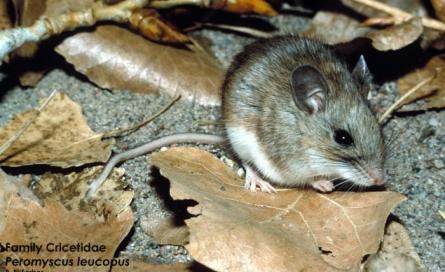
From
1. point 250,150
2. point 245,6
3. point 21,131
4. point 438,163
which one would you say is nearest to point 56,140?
point 21,131

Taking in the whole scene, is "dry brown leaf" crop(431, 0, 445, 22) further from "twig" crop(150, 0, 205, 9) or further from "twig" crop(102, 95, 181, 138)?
"twig" crop(102, 95, 181, 138)

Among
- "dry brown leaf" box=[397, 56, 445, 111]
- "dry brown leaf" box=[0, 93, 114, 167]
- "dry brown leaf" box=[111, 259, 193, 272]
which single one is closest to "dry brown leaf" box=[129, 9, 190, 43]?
"dry brown leaf" box=[0, 93, 114, 167]

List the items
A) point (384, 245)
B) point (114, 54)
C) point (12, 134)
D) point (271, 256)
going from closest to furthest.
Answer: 1. point (271, 256)
2. point (384, 245)
3. point (12, 134)
4. point (114, 54)

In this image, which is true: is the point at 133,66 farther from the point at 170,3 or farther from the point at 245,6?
the point at 245,6

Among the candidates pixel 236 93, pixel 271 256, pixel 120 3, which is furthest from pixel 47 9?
pixel 271 256

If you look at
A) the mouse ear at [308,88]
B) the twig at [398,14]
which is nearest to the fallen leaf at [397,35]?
the twig at [398,14]

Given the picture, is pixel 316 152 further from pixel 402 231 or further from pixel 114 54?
pixel 114 54

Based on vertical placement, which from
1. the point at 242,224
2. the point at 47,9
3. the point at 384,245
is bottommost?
the point at 384,245
